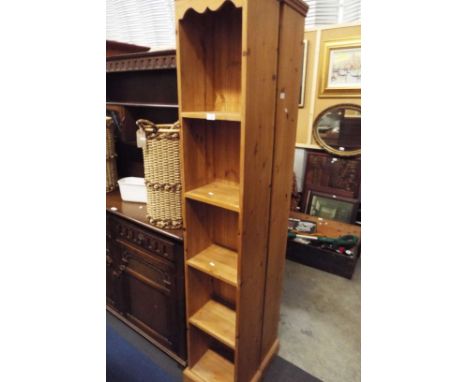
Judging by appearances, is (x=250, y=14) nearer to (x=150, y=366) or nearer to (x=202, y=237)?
(x=202, y=237)

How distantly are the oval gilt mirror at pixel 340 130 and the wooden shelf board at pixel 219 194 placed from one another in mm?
1948

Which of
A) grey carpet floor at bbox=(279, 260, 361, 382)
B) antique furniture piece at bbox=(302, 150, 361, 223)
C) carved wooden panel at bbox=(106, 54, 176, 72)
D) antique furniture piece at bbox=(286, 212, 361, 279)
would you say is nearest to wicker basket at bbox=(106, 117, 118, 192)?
carved wooden panel at bbox=(106, 54, 176, 72)

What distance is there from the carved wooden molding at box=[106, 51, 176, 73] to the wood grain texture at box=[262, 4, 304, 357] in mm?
662

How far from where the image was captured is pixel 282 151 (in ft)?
4.23

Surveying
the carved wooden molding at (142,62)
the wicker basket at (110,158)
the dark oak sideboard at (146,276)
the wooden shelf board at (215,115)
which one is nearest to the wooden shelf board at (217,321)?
the dark oak sideboard at (146,276)

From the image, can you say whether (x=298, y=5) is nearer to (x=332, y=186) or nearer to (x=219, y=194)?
(x=219, y=194)

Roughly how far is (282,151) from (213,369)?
1.23 metres

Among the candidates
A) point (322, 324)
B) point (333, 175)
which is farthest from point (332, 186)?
point (322, 324)

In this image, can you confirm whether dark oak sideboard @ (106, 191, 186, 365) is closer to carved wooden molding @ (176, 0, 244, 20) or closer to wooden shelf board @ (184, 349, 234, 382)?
wooden shelf board @ (184, 349, 234, 382)

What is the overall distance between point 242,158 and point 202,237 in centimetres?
57

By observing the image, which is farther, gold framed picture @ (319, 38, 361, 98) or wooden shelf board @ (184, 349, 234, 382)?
gold framed picture @ (319, 38, 361, 98)

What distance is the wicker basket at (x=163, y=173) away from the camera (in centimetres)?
133

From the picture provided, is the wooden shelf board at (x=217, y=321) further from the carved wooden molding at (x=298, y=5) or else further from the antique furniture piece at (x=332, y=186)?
the antique furniture piece at (x=332, y=186)

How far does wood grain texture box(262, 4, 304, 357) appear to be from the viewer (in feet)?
3.70
